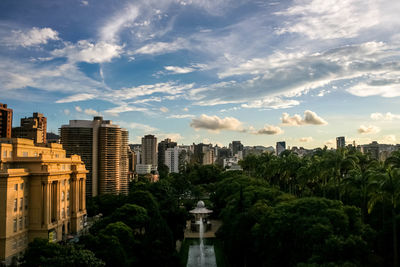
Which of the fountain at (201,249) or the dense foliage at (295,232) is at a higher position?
the dense foliage at (295,232)

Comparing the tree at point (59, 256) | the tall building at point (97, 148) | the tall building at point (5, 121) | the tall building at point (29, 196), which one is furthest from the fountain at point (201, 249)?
the tall building at point (5, 121)

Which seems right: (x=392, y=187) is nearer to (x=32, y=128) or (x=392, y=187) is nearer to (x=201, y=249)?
(x=201, y=249)

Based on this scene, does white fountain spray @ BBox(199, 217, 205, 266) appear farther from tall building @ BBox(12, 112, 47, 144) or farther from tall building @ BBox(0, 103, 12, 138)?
tall building @ BBox(0, 103, 12, 138)

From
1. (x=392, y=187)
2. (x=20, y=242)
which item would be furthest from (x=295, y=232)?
(x=20, y=242)

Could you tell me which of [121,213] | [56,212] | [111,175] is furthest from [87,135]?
→ [121,213]

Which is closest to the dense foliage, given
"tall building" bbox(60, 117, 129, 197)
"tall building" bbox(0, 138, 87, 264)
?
"tall building" bbox(0, 138, 87, 264)

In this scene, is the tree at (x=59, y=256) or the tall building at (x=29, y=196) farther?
the tall building at (x=29, y=196)

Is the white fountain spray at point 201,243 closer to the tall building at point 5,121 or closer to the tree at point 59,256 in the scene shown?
the tree at point 59,256
